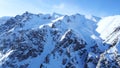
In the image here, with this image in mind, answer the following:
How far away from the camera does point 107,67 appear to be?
19938 centimetres

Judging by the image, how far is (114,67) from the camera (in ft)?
650

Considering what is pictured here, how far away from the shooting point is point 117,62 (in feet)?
656

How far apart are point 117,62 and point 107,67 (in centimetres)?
839

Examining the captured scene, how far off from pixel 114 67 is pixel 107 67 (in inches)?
201

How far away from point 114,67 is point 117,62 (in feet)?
15.2
